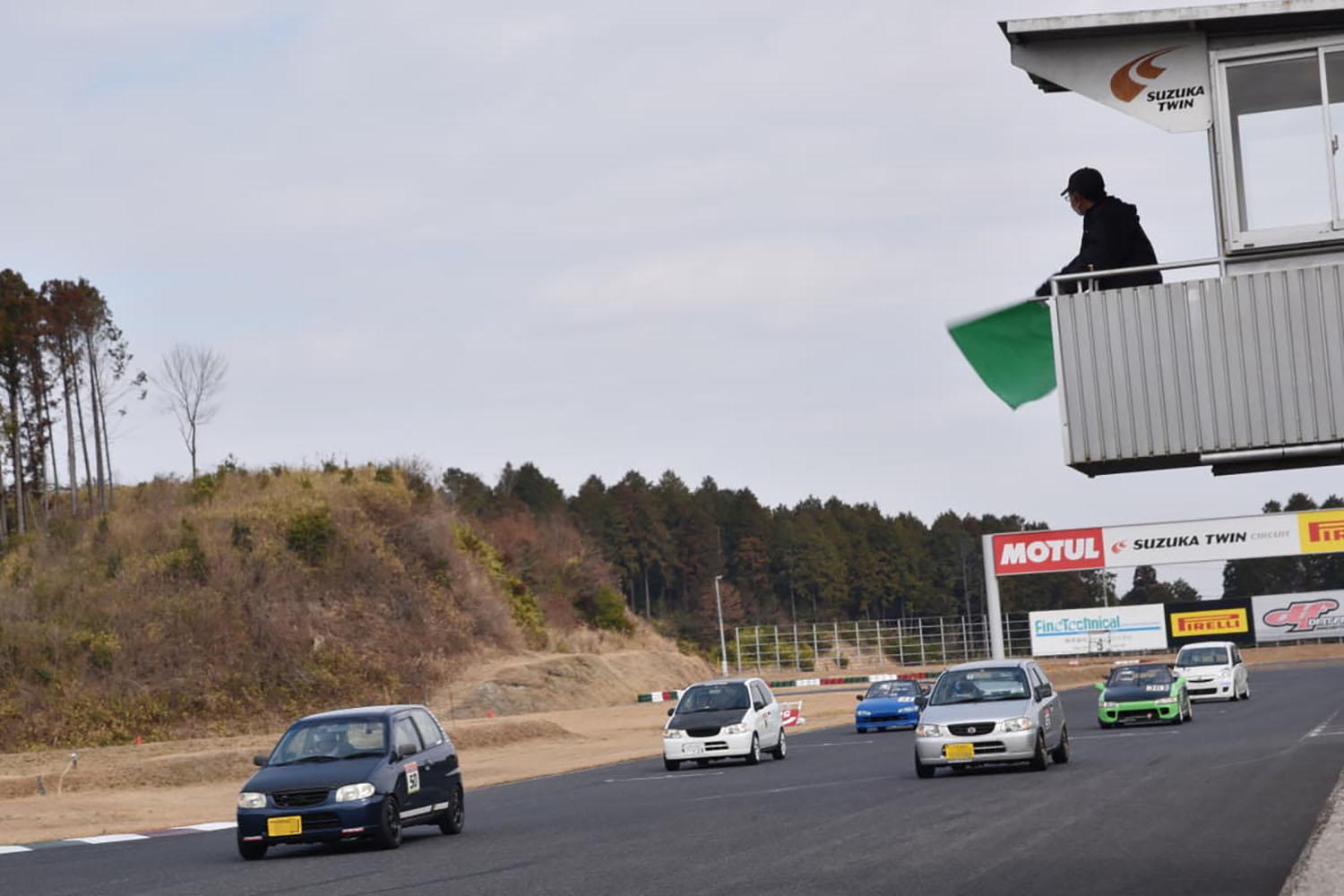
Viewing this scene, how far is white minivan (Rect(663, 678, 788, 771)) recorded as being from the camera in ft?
104

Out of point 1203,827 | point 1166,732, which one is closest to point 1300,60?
point 1203,827

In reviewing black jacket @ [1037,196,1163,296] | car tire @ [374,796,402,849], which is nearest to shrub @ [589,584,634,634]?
car tire @ [374,796,402,849]

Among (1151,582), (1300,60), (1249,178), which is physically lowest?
(1151,582)

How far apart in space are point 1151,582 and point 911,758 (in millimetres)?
143701

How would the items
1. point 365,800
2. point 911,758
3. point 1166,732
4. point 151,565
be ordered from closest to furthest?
point 365,800
point 911,758
point 1166,732
point 151,565

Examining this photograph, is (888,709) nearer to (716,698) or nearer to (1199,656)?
(1199,656)

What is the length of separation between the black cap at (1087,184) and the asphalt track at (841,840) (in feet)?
16.9

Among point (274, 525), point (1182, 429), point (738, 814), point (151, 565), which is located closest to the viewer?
point (1182, 429)

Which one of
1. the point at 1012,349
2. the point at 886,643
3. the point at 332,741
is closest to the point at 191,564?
the point at 886,643

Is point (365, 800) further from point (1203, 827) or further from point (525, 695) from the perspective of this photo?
point (525, 695)

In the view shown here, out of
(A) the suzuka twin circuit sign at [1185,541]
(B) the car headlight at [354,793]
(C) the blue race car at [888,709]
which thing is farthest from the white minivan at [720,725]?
(A) the suzuka twin circuit sign at [1185,541]

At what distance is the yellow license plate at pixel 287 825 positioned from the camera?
1767cm

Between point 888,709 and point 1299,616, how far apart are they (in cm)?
4981

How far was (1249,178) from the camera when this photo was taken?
490 inches
